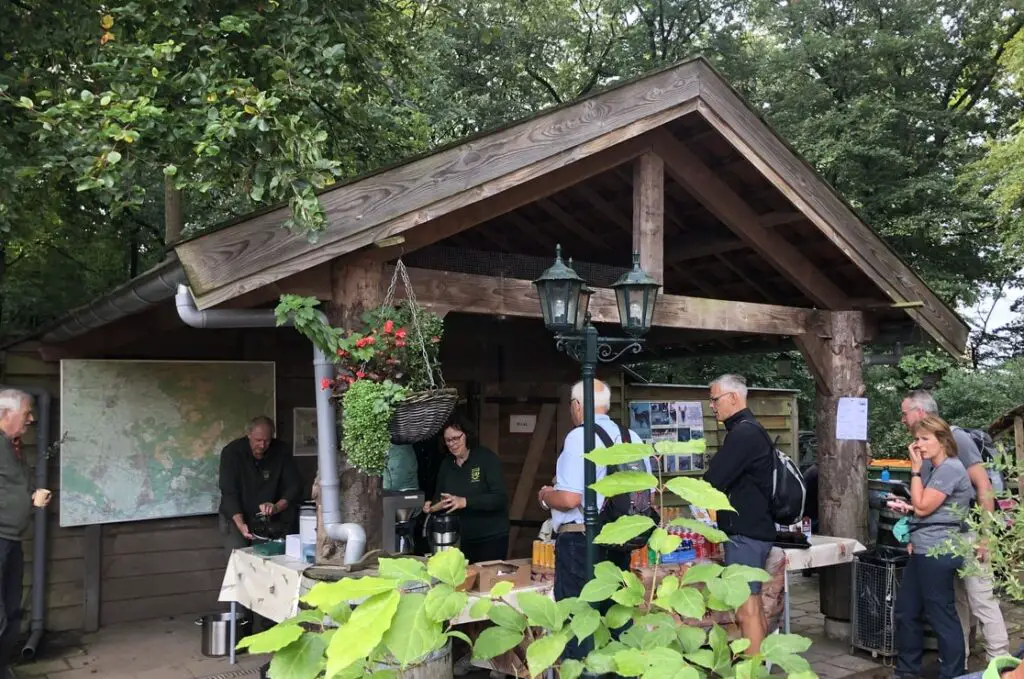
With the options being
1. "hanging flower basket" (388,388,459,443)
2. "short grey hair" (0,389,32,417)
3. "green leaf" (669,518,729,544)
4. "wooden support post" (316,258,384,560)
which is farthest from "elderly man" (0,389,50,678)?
"green leaf" (669,518,729,544)

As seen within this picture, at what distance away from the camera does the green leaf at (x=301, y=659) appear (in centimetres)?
126

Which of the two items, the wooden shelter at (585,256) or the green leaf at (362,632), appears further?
the wooden shelter at (585,256)

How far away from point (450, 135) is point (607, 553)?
11.8 m

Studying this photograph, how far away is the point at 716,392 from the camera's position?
14.6 ft

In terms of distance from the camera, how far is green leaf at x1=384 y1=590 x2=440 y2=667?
1196 mm

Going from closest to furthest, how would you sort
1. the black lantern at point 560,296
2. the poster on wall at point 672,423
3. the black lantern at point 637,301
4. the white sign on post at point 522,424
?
the black lantern at point 560,296 < the black lantern at point 637,301 < the white sign on post at point 522,424 < the poster on wall at point 672,423

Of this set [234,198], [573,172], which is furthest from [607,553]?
[234,198]

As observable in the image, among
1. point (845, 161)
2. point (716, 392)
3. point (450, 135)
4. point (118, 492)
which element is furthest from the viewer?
point (450, 135)

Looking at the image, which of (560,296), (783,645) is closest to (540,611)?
(783,645)

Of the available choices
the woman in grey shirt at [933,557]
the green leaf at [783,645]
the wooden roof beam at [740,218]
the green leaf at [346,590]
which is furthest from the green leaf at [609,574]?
the wooden roof beam at [740,218]

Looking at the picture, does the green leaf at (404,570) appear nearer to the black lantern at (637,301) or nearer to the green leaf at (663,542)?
the green leaf at (663,542)

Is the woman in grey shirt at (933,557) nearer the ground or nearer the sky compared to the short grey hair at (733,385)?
nearer the ground

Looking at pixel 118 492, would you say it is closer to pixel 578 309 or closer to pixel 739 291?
pixel 578 309

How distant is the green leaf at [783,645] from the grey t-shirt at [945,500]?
10.7 ft
